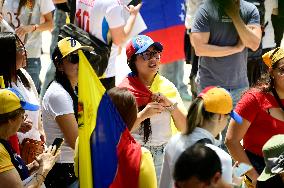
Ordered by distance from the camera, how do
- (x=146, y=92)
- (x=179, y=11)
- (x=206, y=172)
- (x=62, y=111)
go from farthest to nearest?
1. (x=179, y=11)
2. (x=146, y=92)
3. (x=62, y=111)
4. (x=206, y=172)

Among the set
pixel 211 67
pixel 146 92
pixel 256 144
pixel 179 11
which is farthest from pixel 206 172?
pixel 179 11

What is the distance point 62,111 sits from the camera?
5.77 m

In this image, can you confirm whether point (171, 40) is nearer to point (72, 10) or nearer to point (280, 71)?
point (72, 10)

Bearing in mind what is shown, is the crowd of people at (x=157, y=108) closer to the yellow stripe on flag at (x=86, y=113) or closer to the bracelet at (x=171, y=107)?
the bracelet at (x=171, y=107)

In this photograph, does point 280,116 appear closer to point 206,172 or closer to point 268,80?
point 268,80

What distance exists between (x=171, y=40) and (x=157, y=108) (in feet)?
10.9

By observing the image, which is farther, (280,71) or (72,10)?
(72,10)

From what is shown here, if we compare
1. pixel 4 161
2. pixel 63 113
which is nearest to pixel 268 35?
pixel 63 113

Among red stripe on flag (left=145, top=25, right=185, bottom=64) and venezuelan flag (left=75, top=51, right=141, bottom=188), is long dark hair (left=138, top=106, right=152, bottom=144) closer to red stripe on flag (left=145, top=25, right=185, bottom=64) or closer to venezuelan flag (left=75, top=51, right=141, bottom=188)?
venezuelan flag (left=75, top=51, right=141, bottom=188)

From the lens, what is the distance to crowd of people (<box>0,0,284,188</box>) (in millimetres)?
4738

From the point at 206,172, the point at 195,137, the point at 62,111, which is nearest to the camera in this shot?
the point at 206,172

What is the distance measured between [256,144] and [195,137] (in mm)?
1022

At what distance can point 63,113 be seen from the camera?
577cm

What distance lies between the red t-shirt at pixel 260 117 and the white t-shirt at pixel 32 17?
3201 mm
